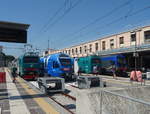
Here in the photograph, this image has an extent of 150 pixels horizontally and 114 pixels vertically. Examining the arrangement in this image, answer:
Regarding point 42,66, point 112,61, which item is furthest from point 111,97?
point 112,61

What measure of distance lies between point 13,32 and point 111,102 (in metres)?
7.12

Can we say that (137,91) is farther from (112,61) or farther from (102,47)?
(102,47)

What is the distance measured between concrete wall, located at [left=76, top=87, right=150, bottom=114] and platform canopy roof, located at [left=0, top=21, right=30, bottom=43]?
530 cm

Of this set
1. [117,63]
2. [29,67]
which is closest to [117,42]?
[117,63]

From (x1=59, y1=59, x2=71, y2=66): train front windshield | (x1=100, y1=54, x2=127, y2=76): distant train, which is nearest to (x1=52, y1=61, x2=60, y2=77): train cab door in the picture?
(x1=59, y1=59, x2=71, y2=66): train front windshield

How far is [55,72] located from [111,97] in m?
18.1

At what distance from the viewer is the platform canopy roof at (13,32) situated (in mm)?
10761

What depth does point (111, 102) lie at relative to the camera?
6320 mm

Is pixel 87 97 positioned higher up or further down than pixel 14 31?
further down

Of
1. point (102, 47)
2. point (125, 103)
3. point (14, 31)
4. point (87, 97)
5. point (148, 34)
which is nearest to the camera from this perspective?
point (125, 103)

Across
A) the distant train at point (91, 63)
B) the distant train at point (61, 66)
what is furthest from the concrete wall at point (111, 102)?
the distant train at point (91, 63)

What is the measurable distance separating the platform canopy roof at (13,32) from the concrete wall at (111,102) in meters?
5.30

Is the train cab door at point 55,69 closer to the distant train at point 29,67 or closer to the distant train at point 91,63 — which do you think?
the distant train at point 29,67

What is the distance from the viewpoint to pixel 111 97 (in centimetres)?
636
